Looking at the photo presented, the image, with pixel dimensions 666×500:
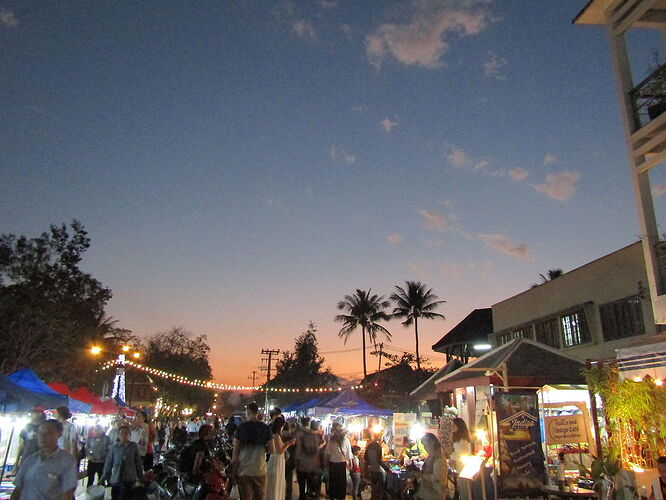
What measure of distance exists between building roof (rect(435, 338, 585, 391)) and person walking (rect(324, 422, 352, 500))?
275 centimetres

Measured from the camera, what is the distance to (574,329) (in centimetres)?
1867

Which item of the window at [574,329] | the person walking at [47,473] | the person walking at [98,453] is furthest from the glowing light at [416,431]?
the person walking at [47,473]

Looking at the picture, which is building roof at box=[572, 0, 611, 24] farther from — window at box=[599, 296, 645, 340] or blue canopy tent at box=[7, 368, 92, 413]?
blue canopy tent at box=[7, 368, 92, 413]

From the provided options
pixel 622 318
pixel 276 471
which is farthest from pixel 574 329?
pixel 276 471

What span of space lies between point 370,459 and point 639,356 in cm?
530

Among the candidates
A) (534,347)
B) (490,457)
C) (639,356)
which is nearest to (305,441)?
(490,457)

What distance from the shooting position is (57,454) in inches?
196

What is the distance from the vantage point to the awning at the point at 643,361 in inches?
332

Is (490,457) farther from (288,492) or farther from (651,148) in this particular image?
(651,148)

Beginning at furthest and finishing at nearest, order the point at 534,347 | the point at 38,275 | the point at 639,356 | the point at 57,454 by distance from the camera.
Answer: the point at 38,275 < the point at 534,347 < the point at 639,356 < the point at 57,454

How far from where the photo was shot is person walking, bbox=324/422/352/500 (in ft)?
35.6

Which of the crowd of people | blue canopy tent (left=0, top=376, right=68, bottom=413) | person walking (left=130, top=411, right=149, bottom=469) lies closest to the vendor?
the crowd of people

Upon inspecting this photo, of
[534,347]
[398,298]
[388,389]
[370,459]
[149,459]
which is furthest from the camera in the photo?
[398,298]

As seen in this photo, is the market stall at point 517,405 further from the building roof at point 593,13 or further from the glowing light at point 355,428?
the glowing light at point 355,428
